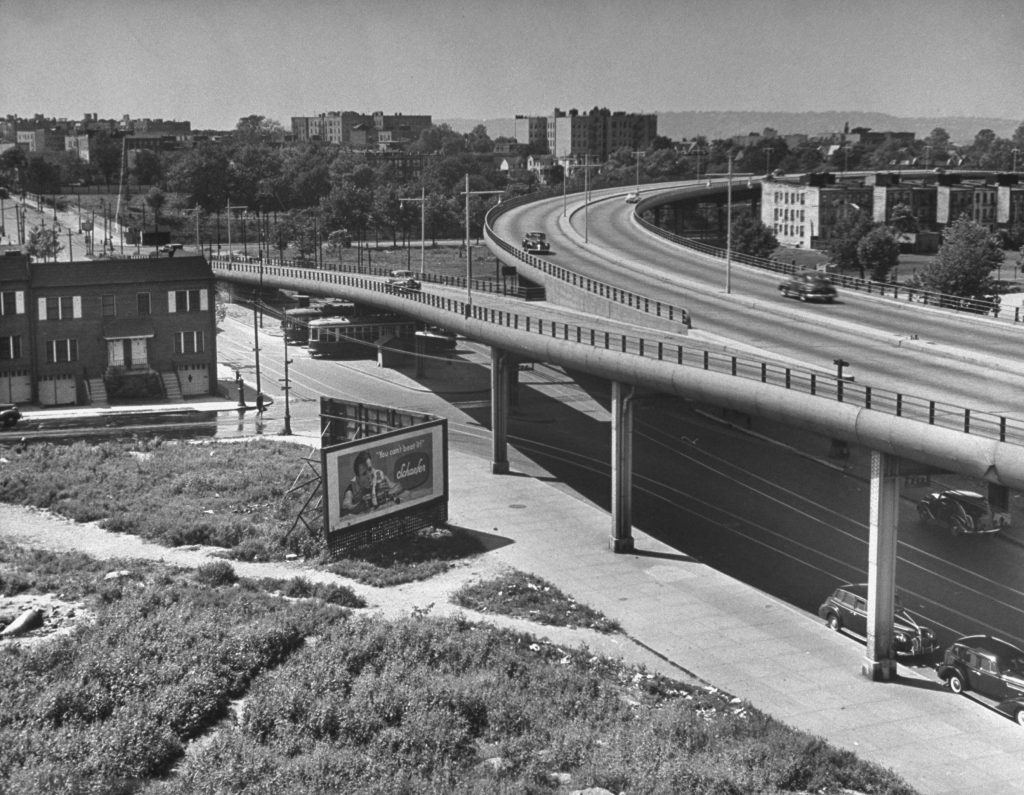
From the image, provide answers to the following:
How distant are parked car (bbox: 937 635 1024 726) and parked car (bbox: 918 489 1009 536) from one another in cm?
1373

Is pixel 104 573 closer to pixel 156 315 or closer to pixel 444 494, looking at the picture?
pixel 444 494

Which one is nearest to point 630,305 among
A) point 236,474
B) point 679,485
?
point 679,485

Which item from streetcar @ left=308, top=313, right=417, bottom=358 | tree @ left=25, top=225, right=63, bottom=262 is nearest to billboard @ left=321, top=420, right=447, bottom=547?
streetcar @ left=308, top=313, right=417, bottom=358

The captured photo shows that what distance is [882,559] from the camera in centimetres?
3528

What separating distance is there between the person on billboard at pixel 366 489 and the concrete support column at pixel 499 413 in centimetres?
1312

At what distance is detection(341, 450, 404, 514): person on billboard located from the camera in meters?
47.1

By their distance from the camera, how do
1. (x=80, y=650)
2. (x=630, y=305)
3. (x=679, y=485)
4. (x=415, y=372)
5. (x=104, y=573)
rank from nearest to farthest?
1. (x=80, y=650)
2. (x=104, y=573)
3. (x=679, y=485)
4. (x=630, y=305)
5. (x=415, y=372)

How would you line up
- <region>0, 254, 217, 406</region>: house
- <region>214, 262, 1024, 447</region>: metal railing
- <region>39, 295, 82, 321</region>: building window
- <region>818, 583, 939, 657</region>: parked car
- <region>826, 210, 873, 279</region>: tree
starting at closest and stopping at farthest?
<region>214, 262, 1024, 447</region>: metal railing < <region>818, 583, 939, 657</region>: parked car < <region>0, 254, 217, 406</region>: house < <region>39, 295, 82, 321</region>: building window < <region>826, 210, 873, 279</region>: tree

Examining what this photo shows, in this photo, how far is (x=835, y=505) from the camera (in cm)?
5325

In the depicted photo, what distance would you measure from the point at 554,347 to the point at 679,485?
31.3 feet

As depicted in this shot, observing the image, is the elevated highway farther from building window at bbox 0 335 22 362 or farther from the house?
building window at bbox 0 335 22 362

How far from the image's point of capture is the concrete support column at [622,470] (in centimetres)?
4788

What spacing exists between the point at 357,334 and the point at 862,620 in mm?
67152

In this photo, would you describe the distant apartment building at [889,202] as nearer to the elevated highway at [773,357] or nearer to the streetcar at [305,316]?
the streetcar at [305,316]
